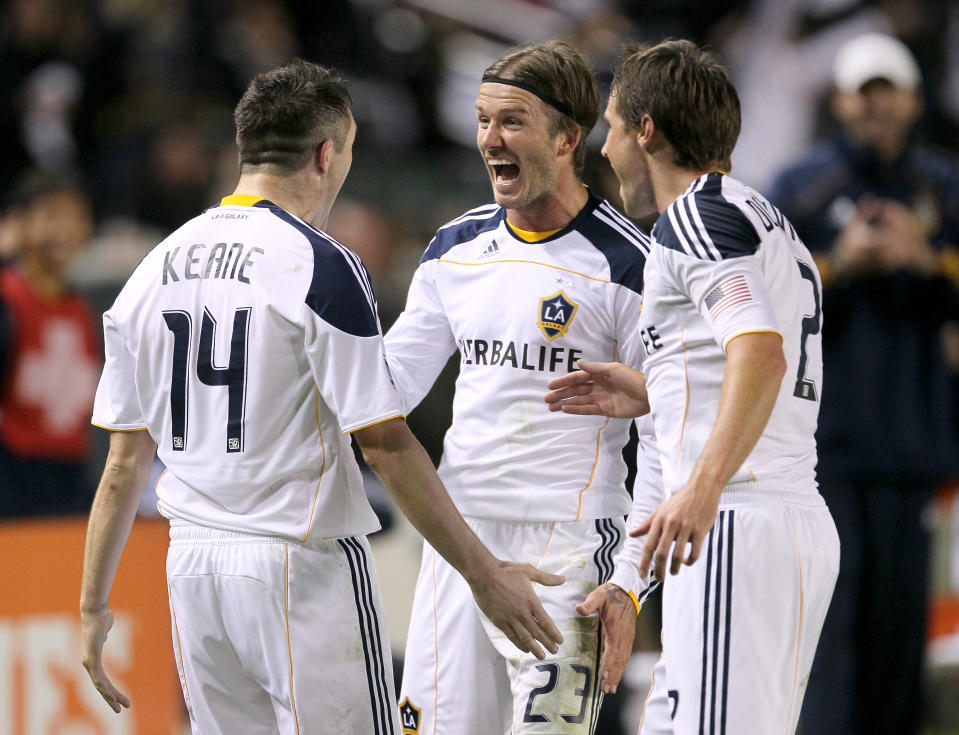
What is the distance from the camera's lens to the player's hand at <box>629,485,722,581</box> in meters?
3.29

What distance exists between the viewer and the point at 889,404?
6.58 meters

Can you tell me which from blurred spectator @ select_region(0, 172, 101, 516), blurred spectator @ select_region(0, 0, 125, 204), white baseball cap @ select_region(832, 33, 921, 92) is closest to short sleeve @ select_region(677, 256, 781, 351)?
white baseball cap @ select_region(832, 33, 921, 92)

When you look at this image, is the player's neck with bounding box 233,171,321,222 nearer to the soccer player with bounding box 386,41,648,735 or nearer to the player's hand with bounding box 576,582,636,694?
the soccer player with bounding box 386,41,648,735

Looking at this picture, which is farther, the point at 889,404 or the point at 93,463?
the point at 93,463

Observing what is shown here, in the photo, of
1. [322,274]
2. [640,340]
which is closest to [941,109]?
[640,340]

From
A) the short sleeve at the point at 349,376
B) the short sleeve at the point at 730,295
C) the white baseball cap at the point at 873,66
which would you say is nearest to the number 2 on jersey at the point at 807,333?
the short sleeve at the point at 730,295

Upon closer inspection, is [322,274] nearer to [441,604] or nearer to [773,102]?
[441,604]

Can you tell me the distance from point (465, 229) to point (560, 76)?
60 centimetres

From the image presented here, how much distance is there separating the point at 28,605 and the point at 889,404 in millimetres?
4188

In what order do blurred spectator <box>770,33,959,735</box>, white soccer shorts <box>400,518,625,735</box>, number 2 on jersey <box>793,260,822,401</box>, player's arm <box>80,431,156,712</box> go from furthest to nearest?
blurred spectator <box>770,33,959,735</box>, white soccer shorts <box>400,518,625,735</box>, player's arm <box>80,431,156,712</box>, number 2 on jersey <box>793,260,822,401</box>

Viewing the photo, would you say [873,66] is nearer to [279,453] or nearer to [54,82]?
[279,453]

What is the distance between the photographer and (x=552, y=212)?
448cm

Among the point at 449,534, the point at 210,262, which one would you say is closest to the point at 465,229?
the point at 210,262

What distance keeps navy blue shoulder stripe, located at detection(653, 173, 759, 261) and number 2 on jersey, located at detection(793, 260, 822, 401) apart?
0.96 ft
